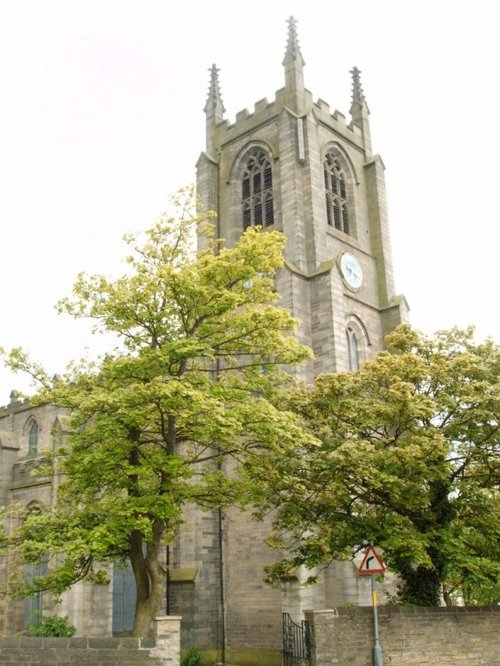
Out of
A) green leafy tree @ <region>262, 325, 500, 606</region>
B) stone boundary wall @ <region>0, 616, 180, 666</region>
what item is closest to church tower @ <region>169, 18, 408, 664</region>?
green leafy tree @ <region>262, 325, 500, 606</region>

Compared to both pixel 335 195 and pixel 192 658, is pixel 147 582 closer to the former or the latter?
pixel 192 658

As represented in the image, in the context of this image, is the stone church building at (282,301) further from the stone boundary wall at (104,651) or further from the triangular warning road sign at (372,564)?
the triangular warning road sign at (372,564)

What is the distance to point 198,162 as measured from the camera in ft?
119

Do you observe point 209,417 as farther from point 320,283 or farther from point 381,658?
point 320,283

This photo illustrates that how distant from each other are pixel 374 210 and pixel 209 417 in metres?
23.5

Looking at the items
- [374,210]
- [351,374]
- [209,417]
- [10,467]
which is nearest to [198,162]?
[374,210]

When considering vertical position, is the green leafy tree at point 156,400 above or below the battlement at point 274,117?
below

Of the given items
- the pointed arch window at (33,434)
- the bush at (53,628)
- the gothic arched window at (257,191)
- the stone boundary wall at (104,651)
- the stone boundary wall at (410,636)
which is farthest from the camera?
the pointed arch window at (33,434)

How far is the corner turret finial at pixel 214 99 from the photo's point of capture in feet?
126

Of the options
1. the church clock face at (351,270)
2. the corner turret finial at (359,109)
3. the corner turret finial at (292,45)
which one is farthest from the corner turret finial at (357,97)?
the church clock face at (351,270)

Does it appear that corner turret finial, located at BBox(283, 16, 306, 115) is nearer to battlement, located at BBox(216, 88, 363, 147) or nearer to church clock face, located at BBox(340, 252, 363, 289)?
battlement, located at BBox(216, 88, 363, 147)

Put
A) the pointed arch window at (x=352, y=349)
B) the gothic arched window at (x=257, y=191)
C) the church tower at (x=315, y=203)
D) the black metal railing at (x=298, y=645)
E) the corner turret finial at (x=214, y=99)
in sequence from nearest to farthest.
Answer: the black metal railing at (x=298, y=645), the church tower at (x=315, y=203), the pointed arch window at (x=352, y=349), the gothic arched window at (x=257, y=191), the corner turret finial at (x=214, y=99)

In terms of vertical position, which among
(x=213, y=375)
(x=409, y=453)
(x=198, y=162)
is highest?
(x=198, y=162)

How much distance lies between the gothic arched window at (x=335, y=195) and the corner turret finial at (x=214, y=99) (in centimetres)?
742
